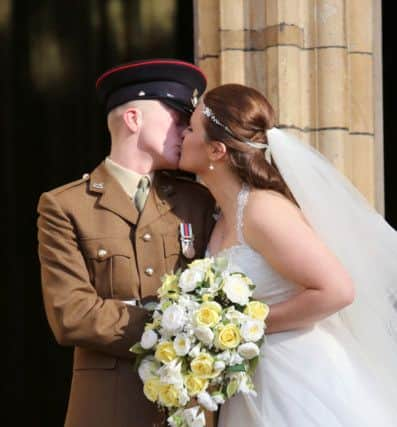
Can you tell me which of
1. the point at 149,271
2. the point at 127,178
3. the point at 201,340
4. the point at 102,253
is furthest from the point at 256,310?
the point at 127,178

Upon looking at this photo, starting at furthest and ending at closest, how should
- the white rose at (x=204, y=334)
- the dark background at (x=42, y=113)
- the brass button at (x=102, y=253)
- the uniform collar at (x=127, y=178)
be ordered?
the dark background at (x=42, y=113) → the uniform collar at (x=127, y=178) → the brass button at (x=102, y=253) → the white rose at (x=204, y=334)

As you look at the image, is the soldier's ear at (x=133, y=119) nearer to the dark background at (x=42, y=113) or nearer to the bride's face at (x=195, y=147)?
Result: the bride's face at (x=195, y=147)

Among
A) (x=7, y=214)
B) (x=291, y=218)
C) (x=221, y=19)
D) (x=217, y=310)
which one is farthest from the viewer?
(x=7, y=214)

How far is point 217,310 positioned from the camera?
276 cm

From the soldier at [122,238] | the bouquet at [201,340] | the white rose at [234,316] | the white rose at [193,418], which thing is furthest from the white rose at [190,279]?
the white rose at [193,418]

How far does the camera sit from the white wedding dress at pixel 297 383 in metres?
2.93

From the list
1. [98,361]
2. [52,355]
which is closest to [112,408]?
[98,361]

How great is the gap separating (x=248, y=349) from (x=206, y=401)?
0.57 ft

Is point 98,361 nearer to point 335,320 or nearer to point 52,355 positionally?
point 335,320

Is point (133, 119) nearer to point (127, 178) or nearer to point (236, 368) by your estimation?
point (127, 178)

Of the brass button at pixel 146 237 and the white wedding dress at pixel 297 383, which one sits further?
the brass button at pixel 146 237

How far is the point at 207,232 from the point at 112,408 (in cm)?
60

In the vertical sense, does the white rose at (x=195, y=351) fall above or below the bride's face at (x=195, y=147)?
below

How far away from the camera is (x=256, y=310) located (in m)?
2.80
